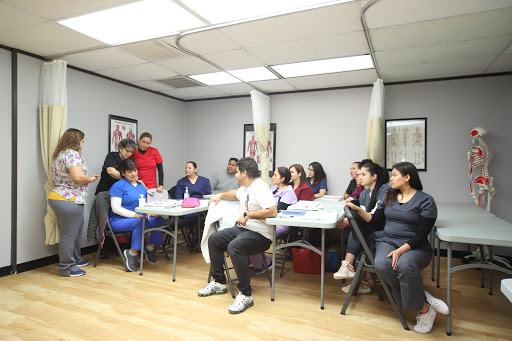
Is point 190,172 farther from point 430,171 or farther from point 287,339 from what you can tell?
point 430,171

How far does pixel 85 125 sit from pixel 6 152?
1117 mm

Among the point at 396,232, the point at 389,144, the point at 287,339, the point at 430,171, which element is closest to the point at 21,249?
the point at 287,339

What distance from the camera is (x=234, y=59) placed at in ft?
13.3

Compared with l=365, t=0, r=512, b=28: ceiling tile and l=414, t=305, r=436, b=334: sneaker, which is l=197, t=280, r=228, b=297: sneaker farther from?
l=365, t=0, r=512, b=28: ceiling tile

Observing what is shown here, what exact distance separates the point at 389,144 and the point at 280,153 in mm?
1840

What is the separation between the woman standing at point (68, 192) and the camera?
3592mm

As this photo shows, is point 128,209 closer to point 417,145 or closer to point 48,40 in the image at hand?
point 48,40

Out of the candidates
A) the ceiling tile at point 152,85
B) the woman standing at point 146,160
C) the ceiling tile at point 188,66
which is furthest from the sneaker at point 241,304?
the ceiling tile at point 152,85

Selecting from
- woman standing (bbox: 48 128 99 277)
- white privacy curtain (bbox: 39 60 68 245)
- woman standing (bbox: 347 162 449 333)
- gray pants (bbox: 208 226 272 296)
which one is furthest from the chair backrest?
white privacy curtain (bbox: 39 60 68 245)

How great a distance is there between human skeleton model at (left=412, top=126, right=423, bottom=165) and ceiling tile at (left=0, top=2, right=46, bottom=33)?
4896 mm

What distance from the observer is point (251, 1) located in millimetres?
2598

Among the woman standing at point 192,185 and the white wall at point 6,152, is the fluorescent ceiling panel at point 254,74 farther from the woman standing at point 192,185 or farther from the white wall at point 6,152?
the white wall at point 6,152

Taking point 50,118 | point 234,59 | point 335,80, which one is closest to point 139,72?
point 50,118

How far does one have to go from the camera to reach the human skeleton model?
502 centimetres
